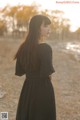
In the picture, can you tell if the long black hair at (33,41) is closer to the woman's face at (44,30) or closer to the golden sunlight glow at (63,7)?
the woman's face at (44,30)

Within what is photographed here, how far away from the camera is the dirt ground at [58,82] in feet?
8.66

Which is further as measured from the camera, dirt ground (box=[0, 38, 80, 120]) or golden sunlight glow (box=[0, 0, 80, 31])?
golden sunlight glow (box=[0, 0, 80, 31])

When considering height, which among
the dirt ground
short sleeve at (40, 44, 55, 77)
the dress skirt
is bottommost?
the dirt ground

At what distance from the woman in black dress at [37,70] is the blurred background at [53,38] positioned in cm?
92

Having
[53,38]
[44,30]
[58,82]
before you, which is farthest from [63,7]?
[44,30]

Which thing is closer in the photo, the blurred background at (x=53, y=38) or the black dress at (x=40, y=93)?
the black dress at (x=40, y=93)

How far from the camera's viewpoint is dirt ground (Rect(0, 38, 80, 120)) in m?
2.64

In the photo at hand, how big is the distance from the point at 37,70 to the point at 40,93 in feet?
0.35

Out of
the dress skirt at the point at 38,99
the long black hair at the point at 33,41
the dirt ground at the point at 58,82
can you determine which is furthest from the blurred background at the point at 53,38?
the long black hair at the point at 33,41

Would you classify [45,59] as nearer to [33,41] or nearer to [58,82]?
[33,41]

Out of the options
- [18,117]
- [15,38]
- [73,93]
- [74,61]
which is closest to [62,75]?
[74,61]

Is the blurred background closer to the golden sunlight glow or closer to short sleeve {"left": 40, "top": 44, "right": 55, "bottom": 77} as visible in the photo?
the golden sunlight glow

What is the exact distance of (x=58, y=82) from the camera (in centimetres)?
334

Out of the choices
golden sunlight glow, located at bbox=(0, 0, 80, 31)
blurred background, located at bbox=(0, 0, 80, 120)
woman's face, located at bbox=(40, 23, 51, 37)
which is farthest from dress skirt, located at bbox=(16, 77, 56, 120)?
golden sunlight glow, located at bbox=(0, 0, 80, 31)
